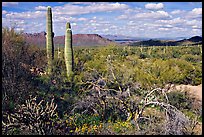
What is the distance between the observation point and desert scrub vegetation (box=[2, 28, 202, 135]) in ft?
22.9

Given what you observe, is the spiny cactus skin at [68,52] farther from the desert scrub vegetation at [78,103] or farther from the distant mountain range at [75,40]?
the distant mountain range at [75,40]

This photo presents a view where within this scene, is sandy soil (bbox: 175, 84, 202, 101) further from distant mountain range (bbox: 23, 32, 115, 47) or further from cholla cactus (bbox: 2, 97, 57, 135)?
cholla cactus (bbox: 2, 97, 57, 135)

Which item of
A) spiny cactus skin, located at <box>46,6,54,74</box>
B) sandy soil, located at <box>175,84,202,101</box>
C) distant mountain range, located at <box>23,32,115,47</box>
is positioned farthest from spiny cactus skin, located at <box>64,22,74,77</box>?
sandy soil, located at <box>175,84,202,101</box>

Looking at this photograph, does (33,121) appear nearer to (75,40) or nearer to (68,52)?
(68,52)

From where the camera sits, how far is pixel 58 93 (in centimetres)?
1112

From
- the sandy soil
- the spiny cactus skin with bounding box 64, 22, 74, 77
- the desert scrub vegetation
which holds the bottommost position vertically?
the sandy soil

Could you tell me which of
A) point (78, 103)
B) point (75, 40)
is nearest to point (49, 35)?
point (78, 103)

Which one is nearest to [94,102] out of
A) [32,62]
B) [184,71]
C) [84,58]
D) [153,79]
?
[32,62]

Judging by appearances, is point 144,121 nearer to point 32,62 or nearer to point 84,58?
point 32,62

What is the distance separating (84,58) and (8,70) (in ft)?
35.0

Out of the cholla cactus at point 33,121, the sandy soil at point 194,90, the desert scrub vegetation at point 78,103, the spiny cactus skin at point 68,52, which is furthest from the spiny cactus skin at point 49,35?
the cholla cactus at point 33,121

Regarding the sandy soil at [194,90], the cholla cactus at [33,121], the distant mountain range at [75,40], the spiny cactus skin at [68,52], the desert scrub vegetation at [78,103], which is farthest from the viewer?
the spiny cactus skin at [68,52]

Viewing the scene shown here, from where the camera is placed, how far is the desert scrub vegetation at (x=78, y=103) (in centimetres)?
699

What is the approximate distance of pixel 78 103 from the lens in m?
9.01
